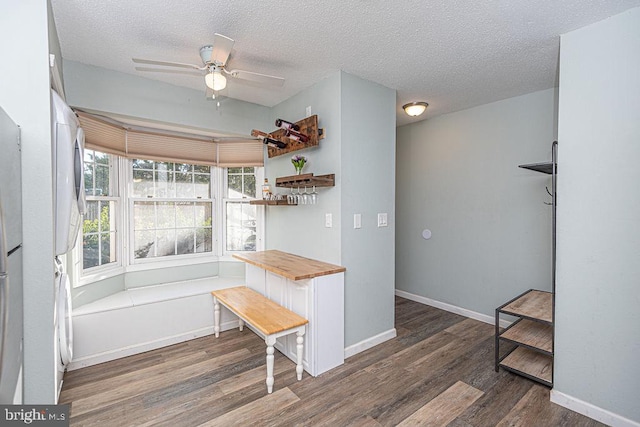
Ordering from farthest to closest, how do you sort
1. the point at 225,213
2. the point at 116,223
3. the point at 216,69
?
the point at 225,213, the point at 116,223, the point at 216,69

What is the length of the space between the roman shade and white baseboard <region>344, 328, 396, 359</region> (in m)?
2.36

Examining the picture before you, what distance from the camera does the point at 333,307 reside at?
259 cm

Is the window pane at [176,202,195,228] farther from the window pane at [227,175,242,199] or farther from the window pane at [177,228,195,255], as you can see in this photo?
the window pane at [227,175,242,199]

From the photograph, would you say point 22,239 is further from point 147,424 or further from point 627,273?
point 627,273

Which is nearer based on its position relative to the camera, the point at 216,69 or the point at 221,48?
→ the point at 221,48

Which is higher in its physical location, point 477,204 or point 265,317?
point 477,204

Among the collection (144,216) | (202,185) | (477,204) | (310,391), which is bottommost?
(310,391)

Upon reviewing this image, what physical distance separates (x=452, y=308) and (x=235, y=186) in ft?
10.6

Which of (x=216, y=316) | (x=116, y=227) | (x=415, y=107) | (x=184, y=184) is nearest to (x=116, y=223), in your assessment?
(x=116, y=227)

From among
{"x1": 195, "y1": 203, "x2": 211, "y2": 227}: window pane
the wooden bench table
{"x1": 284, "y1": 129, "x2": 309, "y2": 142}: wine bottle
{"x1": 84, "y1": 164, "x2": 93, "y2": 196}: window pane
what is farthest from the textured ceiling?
the wooden bench table

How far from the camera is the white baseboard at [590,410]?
1863 millimetres

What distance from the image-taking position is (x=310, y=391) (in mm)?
2254

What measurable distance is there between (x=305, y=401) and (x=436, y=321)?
2069 mm

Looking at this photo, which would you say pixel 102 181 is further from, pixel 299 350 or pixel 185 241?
pixel 299 350
